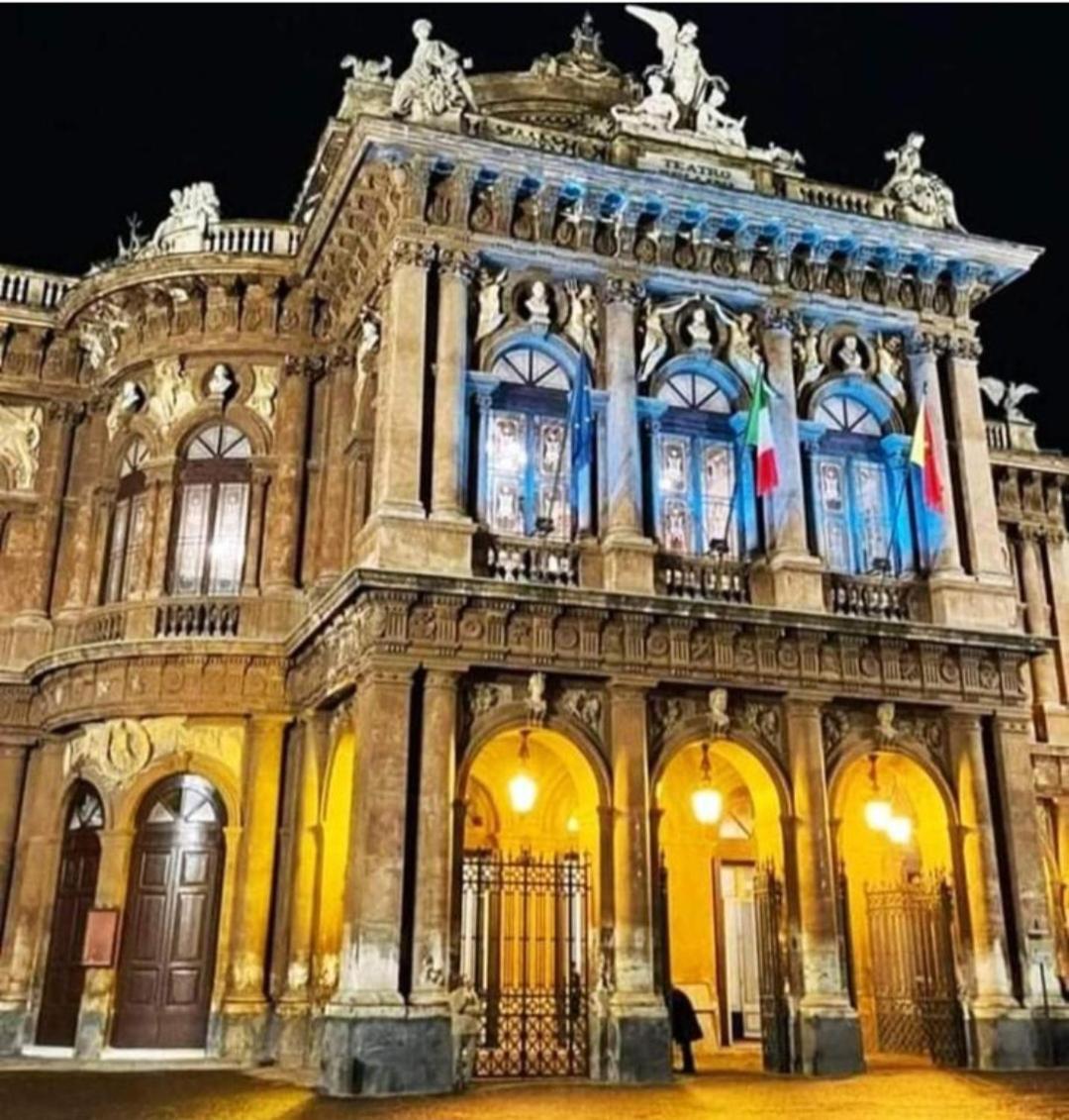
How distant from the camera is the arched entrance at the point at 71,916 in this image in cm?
1798

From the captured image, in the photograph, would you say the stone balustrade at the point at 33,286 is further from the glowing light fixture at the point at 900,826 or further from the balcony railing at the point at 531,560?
the glowing light fixture at the point at 900,826

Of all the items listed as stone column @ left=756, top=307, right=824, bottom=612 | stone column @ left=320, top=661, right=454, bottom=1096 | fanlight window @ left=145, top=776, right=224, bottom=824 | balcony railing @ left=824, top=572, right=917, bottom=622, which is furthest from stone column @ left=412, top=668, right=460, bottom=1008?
balcony railing @ left=824, top=572, right=917, bottom=622

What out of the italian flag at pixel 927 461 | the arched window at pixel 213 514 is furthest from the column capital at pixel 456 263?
the italian flag at pixel 927 461

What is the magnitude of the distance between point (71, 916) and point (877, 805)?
11741 millimetres

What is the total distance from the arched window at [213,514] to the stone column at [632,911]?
699 cm

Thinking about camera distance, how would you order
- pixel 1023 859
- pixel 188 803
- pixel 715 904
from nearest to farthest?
pixel 1023 859, pixel 188 803, pixel 715 904

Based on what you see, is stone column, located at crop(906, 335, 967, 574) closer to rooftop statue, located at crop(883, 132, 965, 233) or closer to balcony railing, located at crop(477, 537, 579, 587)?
rooftop statue, located at crop(883, 132, 965, 233)

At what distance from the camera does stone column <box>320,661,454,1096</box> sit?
44.3 ft

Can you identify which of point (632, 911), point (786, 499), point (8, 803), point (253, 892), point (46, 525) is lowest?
point (632, 911)

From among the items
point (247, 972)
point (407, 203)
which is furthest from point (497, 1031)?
point (407, 203)

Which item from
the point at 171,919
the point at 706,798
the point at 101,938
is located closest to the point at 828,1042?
the point at 706,798

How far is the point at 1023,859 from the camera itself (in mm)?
16766

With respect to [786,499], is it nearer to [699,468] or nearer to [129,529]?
[699,468]

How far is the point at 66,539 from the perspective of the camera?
21.0m
